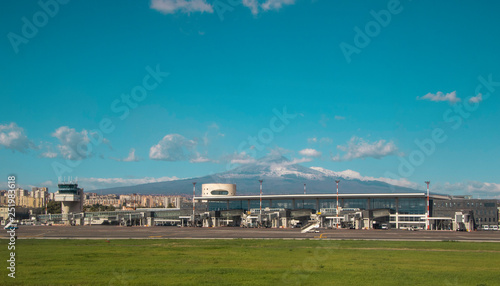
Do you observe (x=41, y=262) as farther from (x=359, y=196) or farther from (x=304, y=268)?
(x=359, y=196)

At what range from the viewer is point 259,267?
34906 mm

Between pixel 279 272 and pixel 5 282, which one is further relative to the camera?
pixel 279 272

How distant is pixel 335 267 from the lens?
35062mm

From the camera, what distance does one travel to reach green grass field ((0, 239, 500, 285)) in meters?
28.5

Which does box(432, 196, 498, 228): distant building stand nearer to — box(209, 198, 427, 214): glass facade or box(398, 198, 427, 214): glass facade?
box(398, 198, 427, 214): glass facade

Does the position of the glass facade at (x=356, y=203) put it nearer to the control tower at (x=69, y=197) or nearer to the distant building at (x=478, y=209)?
the distant building at (x=478, y=209)

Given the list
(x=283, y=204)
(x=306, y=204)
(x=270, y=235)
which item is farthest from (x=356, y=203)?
(x=270, y=235)

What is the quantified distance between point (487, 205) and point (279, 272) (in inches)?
4698

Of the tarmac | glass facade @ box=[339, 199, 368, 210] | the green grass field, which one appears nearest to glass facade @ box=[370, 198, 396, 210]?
glass facade @ box=[339, 199, 368, 210]

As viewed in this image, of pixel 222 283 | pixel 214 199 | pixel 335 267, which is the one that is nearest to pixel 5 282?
pixel 222 283

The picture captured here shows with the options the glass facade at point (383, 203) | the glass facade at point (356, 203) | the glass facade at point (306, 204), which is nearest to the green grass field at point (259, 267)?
the glass facade at point (383, 203)

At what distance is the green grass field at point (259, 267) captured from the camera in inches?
1124

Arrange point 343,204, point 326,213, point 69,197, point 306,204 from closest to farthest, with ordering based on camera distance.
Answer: point 326,213 → point 343,204 → point 306,204 → point 69,197

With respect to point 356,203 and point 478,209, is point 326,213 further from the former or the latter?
point 478,209
